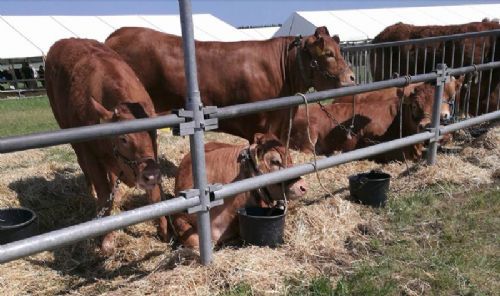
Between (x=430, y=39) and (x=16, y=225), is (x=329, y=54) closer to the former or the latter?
(x=430, y=39)

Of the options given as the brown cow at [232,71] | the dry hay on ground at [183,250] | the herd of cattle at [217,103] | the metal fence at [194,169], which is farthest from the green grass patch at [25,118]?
the metal fence at [194,169]

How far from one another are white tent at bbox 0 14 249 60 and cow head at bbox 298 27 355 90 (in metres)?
21.3

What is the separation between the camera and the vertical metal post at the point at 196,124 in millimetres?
3100

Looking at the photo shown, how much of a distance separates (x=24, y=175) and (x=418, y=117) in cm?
536

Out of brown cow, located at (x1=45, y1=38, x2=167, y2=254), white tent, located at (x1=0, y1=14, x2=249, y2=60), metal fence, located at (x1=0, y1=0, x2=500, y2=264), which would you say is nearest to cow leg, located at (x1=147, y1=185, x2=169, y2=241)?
brown cow, located at (x1=45, y1=38, x2=167, y2=254)

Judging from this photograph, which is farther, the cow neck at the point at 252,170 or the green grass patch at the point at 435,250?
the cow neck at the point at 252,170

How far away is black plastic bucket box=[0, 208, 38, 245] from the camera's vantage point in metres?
3.99

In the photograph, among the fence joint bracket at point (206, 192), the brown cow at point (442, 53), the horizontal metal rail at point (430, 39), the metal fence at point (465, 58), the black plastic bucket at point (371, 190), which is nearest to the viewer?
the fence joint bracket at point (206, 192)

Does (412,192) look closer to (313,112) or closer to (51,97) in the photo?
(313,112)

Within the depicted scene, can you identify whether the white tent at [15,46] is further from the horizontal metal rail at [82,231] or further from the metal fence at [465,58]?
the horizontal metal rail at [82,231]

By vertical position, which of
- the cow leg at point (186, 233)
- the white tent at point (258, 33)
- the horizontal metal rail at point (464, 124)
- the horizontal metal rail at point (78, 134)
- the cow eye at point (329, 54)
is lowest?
the white tent at point (258, 33)

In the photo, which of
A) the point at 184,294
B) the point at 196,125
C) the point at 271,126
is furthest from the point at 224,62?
the point at 184,294

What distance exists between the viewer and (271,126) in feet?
20.2

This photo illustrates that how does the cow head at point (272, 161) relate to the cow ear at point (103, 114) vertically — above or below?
below
